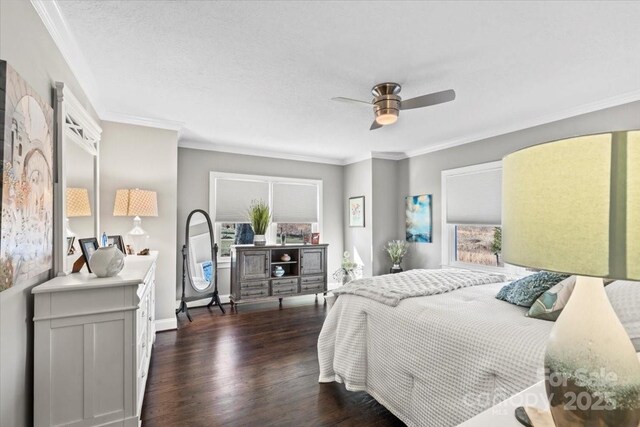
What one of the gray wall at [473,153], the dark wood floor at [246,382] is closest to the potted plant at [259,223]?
the dark wood floor at [246,382]

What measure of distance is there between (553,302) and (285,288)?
3.85m

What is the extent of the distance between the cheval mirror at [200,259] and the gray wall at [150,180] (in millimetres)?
629

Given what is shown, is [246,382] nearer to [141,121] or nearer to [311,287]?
[311,287]

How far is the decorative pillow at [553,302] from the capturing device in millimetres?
1758

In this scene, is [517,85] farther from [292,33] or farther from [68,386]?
[68,386]

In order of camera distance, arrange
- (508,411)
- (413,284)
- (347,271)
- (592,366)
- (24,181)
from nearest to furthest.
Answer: (592,366) < (508,411) < (24,181) < (413,284) < (347,271)

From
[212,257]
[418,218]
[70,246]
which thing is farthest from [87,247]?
[418,218]

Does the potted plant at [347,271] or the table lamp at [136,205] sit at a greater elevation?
the table lamp at [136,205]

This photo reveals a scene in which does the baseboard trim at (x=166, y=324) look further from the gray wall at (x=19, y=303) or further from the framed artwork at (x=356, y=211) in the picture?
the framed artwork at (x=356, y=211)

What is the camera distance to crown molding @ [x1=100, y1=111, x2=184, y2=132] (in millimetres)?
3579

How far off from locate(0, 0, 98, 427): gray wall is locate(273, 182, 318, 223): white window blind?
3.91 metres

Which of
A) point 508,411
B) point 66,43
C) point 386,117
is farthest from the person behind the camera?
point 386,117

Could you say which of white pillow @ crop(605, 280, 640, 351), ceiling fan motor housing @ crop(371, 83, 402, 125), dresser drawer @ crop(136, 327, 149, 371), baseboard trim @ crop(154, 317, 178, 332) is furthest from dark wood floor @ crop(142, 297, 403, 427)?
ceiling fan motor housing @ crop(371, 83, 402, 125)

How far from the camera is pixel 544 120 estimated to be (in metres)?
3.67
